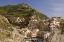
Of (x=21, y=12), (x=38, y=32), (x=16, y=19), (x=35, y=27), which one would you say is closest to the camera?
(x=38, y=32)

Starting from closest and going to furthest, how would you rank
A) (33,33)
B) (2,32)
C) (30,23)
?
1. (2,32)
2. (33,33)
3. (30,23)

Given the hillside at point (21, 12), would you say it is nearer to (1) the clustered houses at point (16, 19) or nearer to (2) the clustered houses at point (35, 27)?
(1) the clustered houses at point (16, 19)

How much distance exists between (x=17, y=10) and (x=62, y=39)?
5441 cm

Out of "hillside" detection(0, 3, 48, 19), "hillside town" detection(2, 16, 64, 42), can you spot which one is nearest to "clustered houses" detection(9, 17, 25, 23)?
"hillside town" detection(2, 16, 64, 42)

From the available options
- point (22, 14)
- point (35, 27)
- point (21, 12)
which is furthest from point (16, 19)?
point (35, 27)

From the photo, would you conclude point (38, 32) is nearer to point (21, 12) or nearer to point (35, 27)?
point (35, 27)

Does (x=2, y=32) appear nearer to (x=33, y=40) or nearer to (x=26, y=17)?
(x=33, y=40)

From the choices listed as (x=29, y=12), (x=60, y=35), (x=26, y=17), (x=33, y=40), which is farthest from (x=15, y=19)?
(x=60, y=35)

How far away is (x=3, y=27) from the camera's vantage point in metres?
49.3

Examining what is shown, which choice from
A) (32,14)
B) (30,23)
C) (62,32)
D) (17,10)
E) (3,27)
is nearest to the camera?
(3,27)

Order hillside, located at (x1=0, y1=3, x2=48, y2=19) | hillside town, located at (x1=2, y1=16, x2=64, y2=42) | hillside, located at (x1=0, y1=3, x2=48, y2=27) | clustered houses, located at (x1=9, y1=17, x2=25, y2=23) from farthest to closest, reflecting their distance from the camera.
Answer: hillside, located at (x1=0, y1=3, x2=48, y2=19)
clustered houses, located at (x1=9, y1=17, x2=25, y2=23)
hillside, located at (x1=0, y1=3, x2=48, y2=27)
hillside town, located at (x1=2, y1=16, x2=64, y2=42)

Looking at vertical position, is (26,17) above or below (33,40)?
above

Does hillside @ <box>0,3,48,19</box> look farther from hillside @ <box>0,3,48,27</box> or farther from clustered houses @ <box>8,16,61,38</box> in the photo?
clustered houses @ <box>8,16,61,38</box>

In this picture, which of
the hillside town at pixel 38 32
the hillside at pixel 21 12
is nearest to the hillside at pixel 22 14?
the hillside at pixel 21 12
